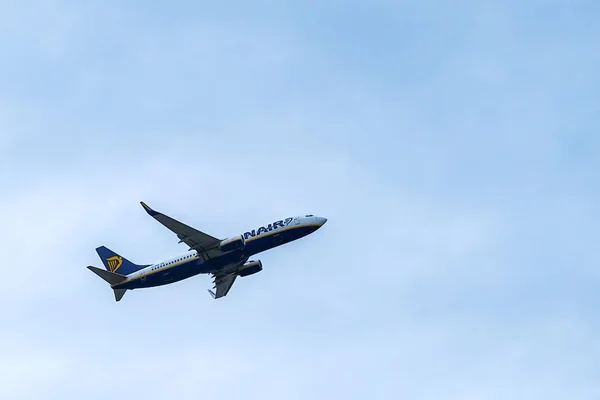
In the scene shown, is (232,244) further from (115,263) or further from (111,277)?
(115,263)

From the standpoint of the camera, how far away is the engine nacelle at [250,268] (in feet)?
388

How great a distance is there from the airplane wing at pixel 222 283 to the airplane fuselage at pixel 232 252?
5.17m

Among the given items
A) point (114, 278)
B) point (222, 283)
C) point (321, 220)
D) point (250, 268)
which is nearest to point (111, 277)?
point (114, 278)

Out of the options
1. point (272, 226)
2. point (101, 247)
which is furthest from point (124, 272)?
point (272, 226)

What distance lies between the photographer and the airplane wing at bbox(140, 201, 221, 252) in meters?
104

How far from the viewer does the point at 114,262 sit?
123 m

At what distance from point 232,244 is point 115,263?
79.7ft

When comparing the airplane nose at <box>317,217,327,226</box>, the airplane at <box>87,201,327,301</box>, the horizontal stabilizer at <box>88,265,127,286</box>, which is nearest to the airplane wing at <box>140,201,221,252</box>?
the airplane at <box>87,201,327,301</box>

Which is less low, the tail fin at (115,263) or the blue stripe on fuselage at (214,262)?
the tail fin at (115,263)

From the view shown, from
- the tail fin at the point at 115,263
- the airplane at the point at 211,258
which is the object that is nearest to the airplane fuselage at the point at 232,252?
the airplane at the point at 211,258

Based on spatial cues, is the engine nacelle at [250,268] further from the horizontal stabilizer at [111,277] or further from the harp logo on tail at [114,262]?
the harp logo on tail at [114,262]

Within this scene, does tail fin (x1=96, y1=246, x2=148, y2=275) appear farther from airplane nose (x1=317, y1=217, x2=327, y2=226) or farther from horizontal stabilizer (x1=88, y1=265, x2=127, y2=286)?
airplane nose (x1=317, y1=217, x2=327, y2=226)

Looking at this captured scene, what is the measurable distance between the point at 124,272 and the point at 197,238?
18.8m

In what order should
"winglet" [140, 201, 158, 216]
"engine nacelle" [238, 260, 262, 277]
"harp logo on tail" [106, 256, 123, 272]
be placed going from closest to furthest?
"winglet" [140, 201, 158, 216] → "engine nacelle" [238, 260, 262, 277] → "harp logo on tail" [106, 256, 123, 272]
